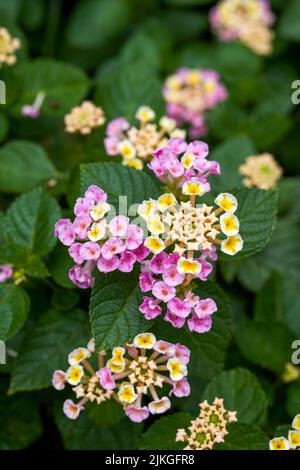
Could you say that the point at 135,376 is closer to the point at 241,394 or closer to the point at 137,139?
the point at 241,394

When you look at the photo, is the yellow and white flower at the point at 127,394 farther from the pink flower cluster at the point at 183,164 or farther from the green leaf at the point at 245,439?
the pink flower cluster at the point at 183,164

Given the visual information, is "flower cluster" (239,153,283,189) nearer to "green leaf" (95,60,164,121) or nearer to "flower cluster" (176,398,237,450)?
"green leaf" (95,60,164,121)

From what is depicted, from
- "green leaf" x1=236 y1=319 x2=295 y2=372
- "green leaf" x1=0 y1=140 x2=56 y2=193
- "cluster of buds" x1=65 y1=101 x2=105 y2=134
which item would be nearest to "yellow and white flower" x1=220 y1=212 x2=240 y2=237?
"green leaf" x1=236 y1=319 x2=295 y2=372

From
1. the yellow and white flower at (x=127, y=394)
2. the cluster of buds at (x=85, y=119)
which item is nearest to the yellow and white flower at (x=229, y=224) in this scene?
the yellow and white flower at (x=127, y=394)

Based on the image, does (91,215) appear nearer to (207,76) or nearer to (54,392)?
(54,392)
